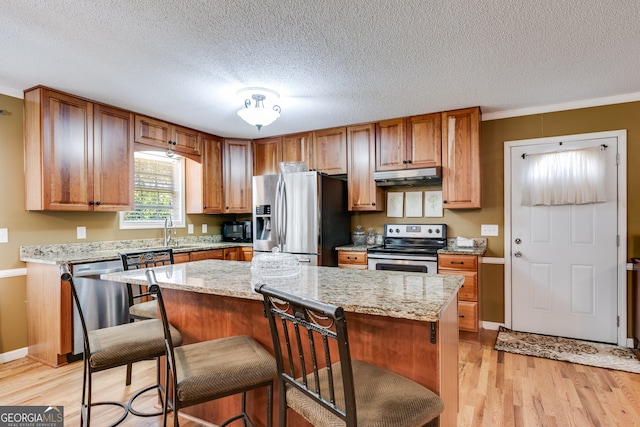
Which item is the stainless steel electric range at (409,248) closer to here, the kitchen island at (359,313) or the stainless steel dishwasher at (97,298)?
the kitchen island at (359,313)

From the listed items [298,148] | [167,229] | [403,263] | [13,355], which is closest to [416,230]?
[403,263]

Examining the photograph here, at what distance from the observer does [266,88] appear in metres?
2.94

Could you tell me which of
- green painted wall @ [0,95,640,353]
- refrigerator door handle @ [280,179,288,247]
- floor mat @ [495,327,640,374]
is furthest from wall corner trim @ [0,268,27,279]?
floor mat @ [495,327,640,374]

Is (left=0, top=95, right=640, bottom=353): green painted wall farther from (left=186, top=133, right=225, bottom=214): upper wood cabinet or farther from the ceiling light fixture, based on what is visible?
the ceiling light fixture

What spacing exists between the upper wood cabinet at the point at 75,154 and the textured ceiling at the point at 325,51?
0.17 m

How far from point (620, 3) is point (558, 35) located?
0.33 m

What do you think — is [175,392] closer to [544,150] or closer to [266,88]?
[266,88]

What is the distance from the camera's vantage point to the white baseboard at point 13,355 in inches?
115

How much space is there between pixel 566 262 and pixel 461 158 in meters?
1.44

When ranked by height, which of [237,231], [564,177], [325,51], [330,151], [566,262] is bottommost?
[566,262]

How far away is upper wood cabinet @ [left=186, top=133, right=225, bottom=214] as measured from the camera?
444 cm

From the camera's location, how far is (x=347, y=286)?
1.61 metres

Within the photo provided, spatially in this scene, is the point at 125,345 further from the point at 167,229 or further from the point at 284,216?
the point at 167,229

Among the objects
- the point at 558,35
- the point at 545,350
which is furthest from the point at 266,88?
the point at 545,350
